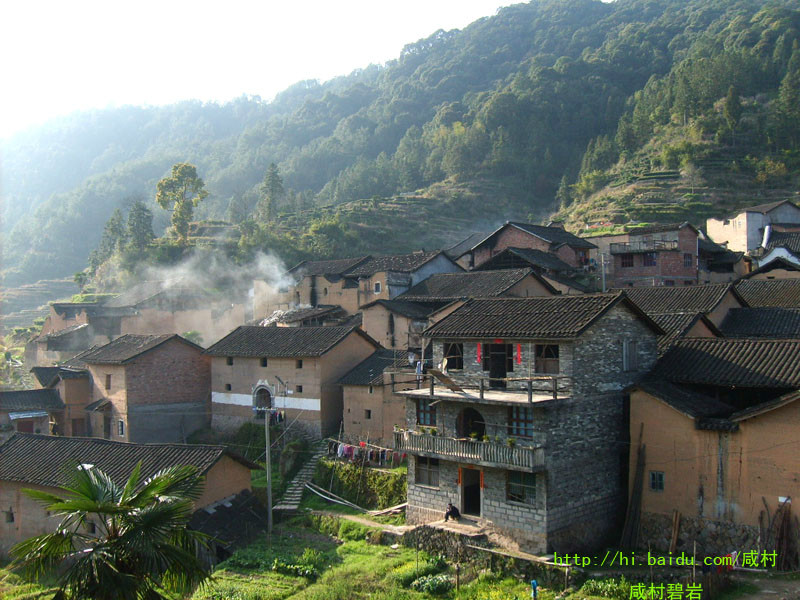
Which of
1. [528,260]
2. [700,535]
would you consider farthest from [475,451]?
[528,260]

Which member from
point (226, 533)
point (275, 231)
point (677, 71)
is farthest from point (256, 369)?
point (677, 71)

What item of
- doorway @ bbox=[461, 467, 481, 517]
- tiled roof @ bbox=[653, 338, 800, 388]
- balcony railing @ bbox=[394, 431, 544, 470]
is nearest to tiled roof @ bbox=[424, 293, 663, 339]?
tiled roof @ bbox=[653, 338, 800, 388]

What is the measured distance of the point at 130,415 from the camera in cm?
3466

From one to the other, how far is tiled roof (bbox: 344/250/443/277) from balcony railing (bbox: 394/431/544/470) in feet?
64.9

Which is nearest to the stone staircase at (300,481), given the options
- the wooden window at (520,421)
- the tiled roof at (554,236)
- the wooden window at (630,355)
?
the wooden window at (520,421)

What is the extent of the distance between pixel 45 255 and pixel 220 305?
2664 inches

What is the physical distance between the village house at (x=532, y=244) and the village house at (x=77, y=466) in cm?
2555

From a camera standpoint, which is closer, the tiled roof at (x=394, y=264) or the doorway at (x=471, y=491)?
the doorway at (x=471, y=491)

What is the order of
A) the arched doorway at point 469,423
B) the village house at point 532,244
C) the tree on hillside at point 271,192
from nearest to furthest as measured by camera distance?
1. the arched doorway at point 469,423
2. the village house at point 532,244
3. the tree on hillside at point 271,192

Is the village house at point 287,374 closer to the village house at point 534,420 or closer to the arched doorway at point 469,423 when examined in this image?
the village house at point 534,420

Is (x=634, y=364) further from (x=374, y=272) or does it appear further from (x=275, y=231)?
(x=275, y=231)

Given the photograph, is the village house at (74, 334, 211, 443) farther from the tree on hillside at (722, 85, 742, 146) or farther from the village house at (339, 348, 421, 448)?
the tree on hillside at (722, 85, 742, 146)

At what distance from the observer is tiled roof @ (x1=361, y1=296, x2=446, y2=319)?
1441 inches

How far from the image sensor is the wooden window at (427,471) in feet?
78.8
